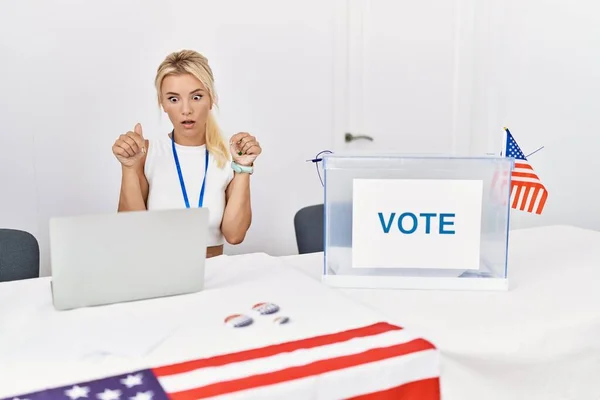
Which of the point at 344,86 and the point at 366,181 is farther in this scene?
the point at 344,86

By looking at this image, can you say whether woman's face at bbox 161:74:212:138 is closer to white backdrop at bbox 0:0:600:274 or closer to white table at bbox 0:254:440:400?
white backdrop at bbox 0:0:600:274

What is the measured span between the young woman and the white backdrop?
320 mm

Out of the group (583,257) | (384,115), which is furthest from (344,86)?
(583,257)

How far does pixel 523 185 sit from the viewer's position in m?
1.43

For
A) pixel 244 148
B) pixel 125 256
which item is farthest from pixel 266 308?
pixel 244 148

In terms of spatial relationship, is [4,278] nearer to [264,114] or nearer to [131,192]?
[131,192]

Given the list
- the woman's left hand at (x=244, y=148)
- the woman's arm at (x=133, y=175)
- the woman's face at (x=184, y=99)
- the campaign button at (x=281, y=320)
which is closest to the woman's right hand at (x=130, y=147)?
the woman's arm at (x=133, y=175)

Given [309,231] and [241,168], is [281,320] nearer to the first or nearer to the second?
[241,168]

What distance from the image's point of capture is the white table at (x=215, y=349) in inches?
33.8

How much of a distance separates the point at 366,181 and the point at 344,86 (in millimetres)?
1800

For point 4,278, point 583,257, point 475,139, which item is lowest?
point 4,278

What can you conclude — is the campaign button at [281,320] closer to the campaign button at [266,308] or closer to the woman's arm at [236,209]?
the campaign button at [266,308]

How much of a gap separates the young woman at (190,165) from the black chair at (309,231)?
0.74ft

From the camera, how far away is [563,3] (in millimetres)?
3203
